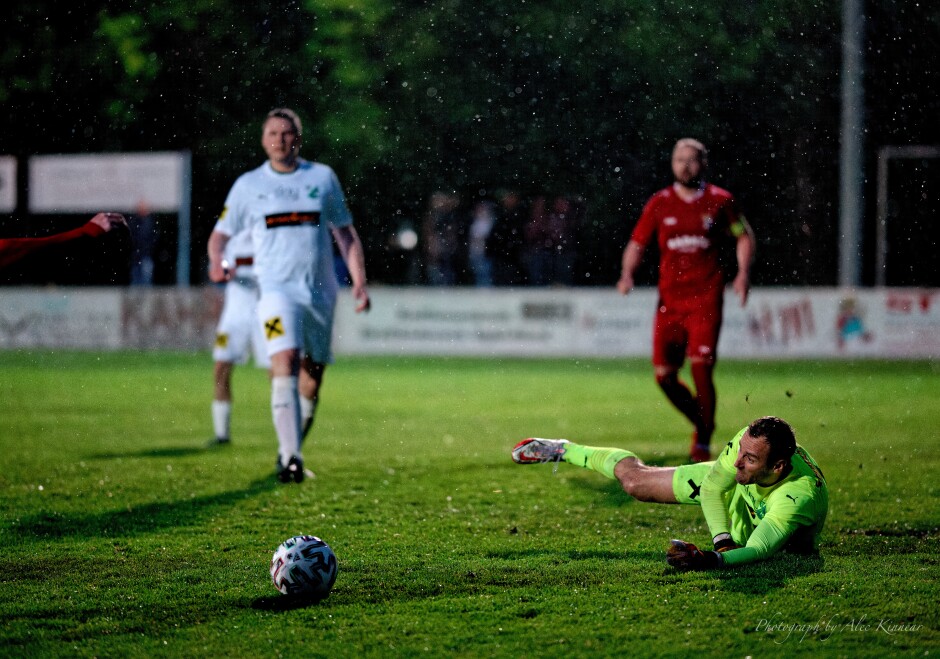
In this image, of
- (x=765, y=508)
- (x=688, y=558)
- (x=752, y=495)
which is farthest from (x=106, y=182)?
(x=688, y=558)

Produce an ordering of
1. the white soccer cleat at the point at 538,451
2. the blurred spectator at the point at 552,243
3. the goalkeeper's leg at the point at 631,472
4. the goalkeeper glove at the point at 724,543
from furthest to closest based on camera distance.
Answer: the blurred spectator at the point at 552,243 → the white soccer cleat at the point at 538,451 → the goalkeeper's leg at the point at 631,472 → the goalkeeper glove at the point at 724,543

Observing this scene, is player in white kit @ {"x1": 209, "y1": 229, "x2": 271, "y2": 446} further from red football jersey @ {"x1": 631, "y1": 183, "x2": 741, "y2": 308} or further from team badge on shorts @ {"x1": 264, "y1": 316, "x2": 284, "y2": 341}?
red football jersey @ {"x1": 631, "y1": 183, "x2": 741, "y2": 308}

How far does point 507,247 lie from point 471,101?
13.8 feet

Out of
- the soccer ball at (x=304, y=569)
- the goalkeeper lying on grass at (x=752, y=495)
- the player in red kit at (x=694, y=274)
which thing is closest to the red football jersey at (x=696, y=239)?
the player in red kit at (x=694, y=274)

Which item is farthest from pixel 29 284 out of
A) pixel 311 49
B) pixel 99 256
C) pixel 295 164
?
pixel 295 164

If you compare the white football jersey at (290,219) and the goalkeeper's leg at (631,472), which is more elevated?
the white football jersey at (290,219)

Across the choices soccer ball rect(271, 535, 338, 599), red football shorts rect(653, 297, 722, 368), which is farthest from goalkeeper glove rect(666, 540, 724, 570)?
red football shorts rect(653, 297, 722, 368)

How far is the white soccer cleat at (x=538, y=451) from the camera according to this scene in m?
6.13

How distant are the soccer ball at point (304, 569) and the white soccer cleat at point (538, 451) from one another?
5.60 feet

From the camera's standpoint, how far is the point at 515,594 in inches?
183

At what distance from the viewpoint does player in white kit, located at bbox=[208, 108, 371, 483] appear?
7.55 m

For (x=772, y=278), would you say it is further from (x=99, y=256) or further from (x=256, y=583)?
(x=256, y=583)

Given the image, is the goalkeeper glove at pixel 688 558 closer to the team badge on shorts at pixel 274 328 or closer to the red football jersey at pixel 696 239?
the team badge on shorts at pixel 274 328

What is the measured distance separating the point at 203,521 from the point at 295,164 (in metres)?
2.62
